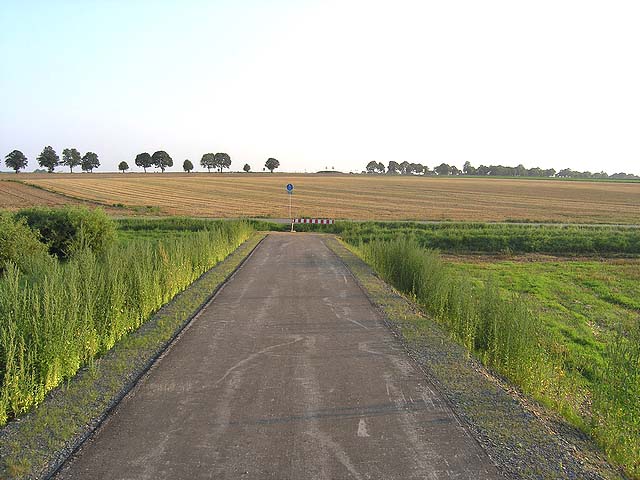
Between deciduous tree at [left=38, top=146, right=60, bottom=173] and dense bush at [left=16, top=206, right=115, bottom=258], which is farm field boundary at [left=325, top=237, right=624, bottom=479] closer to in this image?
dense bush at [left=16, top=206, right=115, bottom=258]

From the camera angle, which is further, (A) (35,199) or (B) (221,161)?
(B) (221,161)

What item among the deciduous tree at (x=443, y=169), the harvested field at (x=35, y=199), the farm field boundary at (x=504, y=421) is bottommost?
the farm field boundary at (x=504, y=421)

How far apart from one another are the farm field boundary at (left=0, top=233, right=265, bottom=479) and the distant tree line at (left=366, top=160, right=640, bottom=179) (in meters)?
169

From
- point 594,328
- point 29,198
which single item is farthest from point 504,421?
point 29,198

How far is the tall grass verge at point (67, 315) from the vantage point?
5.98 metres

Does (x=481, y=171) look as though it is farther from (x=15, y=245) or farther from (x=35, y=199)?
(x=15, y=245)

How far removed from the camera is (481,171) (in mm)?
170750

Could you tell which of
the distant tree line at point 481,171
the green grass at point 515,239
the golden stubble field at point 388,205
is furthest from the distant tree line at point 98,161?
→ the green grass at point 515,239

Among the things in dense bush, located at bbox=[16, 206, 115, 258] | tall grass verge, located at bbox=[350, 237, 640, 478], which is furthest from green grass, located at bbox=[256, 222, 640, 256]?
tall grass verge, located at bbox=[350, 237, 640, 478]

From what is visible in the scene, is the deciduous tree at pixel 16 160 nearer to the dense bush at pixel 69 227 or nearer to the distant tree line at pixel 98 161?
the distant tree line at pixel 98 161

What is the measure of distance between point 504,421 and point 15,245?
14285 mm

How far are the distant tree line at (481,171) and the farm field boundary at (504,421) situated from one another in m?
168

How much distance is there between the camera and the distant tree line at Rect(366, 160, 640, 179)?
170875 mm

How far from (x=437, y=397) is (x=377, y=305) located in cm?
502
